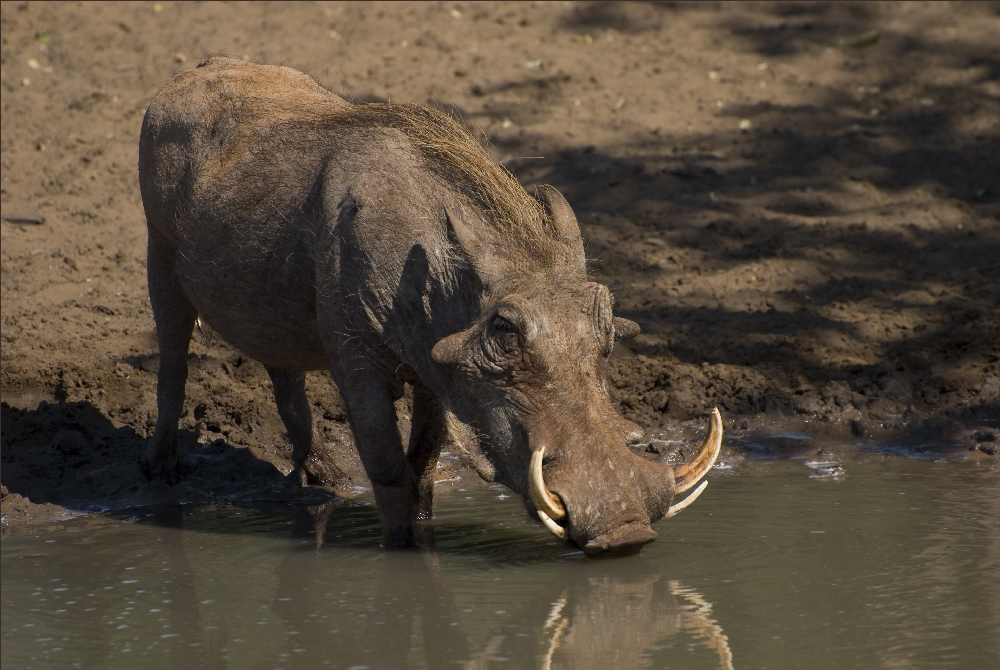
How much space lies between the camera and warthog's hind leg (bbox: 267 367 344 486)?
5969 mm

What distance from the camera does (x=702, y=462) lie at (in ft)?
13.9

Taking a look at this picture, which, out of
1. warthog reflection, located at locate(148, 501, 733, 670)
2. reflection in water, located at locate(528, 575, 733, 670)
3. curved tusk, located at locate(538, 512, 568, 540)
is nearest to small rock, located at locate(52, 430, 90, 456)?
warthog reflection, located at locate(148, 501, 733, 670)

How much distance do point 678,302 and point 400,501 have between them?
3181mm

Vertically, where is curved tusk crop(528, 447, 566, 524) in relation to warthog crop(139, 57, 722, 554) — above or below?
below

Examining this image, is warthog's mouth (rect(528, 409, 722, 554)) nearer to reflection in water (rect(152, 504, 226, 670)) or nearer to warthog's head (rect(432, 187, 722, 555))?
warthog's head (rect(432, 187, 722, 555))

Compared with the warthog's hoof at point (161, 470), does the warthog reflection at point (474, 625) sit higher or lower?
lower

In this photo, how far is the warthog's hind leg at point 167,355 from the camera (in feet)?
19.5

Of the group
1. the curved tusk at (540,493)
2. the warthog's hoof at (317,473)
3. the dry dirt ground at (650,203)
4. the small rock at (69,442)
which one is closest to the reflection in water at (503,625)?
the curved tusk at (540,493)

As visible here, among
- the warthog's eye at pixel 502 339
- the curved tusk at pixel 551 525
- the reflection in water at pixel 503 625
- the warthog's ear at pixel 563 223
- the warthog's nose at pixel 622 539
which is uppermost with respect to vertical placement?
the warthog's ear at pixel 563 223

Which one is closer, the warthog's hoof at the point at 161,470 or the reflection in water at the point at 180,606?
the reflection in water at the point at 180,606

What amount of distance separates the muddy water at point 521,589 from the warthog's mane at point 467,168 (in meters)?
1.22

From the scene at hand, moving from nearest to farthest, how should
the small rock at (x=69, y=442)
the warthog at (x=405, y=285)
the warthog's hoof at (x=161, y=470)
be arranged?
the warthog at (x=405, y=285), the warthog's hoof at (x=161, y=470), the small rock at (x=69, y=442)

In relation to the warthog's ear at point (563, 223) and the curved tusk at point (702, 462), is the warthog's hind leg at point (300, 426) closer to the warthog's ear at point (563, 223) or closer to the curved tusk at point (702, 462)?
the warthog's ear at point (563, 223)

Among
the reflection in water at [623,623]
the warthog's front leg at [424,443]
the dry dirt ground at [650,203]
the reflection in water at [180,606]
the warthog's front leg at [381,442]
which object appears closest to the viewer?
the reflection in water at [623,623]
